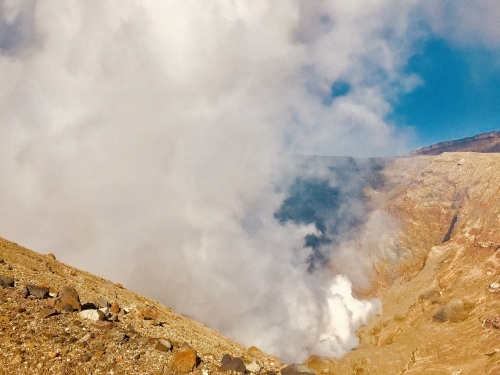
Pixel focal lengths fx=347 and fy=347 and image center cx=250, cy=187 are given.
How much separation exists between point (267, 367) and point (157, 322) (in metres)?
12.7

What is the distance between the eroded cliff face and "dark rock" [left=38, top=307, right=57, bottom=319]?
111314 millimetres

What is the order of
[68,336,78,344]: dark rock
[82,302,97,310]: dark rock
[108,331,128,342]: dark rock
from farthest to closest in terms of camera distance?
[82,302,97,310]: dark rock → [108,331,128,342]: dark rock → [68,336,78,344]: dark rock

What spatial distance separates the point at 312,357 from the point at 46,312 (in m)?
153

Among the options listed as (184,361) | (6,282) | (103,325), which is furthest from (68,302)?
(184,361)

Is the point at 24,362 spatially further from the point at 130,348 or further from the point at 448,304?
the point at 448,304

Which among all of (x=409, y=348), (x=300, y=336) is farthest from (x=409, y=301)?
(x=300, y=336)

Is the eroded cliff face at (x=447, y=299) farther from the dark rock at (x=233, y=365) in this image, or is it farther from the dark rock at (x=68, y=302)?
the dark rock at (x=68, y=302)

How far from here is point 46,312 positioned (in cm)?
2353

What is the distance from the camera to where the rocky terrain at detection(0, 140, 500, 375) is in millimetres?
21188

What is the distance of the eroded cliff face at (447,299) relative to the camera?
115250mm

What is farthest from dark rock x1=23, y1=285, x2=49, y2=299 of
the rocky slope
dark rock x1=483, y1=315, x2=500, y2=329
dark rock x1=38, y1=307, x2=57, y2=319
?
dark rock x1=483, y1=315, x2=500, y2=329

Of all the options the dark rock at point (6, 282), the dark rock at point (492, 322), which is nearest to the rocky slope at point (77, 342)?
the dark rock at point (6, 282)

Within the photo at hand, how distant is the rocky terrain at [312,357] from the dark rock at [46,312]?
65 mm

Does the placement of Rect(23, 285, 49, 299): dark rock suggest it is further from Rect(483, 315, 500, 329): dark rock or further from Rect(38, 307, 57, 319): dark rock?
Rect(483, 315, 500, 329): dark rock
